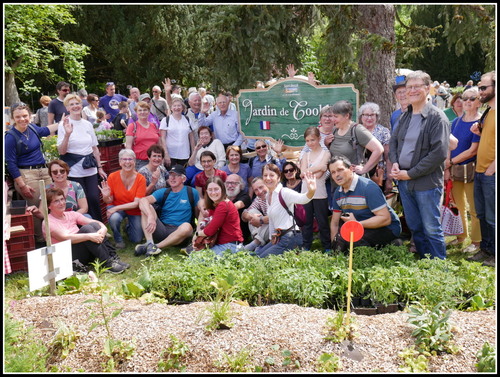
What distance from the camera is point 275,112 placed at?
7.23m

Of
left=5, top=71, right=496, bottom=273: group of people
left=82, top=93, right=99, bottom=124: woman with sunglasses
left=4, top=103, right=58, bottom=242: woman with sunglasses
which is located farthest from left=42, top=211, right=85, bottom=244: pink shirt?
left=82, top=93, right=99, bottom=124: woman with sunglasses

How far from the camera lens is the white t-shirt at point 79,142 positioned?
23.1ft

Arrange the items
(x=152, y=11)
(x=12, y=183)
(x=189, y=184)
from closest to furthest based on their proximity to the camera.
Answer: (x=12, y=183)
(x=189, y=184)
(x=152, y=11)

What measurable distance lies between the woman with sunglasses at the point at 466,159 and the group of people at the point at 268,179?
14 mm

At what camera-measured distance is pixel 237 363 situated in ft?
10.9

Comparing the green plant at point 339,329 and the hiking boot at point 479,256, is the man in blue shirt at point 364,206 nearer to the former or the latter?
the hiking boot at point 479,256

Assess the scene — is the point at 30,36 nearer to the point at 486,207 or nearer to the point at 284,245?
the point at 284,245

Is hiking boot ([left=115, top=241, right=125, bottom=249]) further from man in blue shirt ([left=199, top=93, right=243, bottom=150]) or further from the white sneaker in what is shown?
the white sneaker

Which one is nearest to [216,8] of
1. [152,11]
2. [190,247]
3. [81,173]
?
[81,173]

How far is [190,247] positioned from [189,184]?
4.39 ft

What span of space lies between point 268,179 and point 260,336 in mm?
2773

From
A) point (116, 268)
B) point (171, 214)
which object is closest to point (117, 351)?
point (116, 268)

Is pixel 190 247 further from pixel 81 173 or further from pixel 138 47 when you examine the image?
pixel 138 47

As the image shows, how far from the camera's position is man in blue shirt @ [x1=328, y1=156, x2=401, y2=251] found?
530cm
